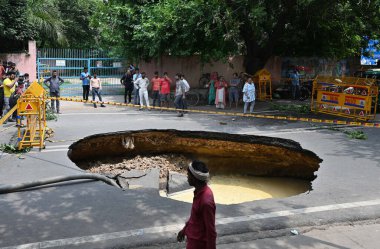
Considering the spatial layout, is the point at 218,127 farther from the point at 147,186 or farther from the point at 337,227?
the point at 337,227

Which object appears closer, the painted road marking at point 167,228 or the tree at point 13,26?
the painted road marking at point 167,228

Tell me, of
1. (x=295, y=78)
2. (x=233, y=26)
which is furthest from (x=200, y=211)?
(x=295, y=78)

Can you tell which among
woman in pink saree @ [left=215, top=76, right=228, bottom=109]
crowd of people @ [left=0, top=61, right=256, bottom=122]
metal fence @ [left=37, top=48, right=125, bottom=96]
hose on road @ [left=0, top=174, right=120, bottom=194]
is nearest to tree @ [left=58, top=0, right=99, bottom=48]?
metal fence @ [left=37, top=48, right=125, bottom=96]

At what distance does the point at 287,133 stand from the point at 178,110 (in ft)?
16.0

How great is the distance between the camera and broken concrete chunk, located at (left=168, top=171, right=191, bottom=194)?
33.6ft

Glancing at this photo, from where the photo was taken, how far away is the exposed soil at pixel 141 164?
39.1ft

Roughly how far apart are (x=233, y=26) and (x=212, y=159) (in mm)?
6956

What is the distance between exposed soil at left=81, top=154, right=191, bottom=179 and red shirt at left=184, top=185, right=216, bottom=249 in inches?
302

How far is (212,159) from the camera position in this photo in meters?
12.5

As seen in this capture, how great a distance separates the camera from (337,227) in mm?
5902

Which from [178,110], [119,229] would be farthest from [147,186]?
[178,110]

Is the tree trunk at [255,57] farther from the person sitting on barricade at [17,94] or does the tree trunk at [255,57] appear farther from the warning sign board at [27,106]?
the warning sign board at [27,106]

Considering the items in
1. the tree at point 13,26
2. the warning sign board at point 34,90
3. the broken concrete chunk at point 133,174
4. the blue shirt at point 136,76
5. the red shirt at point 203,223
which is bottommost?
the broken concrete chunk at point 133,174

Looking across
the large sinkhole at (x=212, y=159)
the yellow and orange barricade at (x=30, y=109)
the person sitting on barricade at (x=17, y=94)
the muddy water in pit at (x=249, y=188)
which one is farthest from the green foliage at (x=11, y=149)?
the person sitting on barricade at (x=17, y=94)
